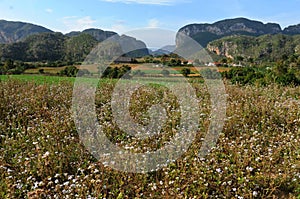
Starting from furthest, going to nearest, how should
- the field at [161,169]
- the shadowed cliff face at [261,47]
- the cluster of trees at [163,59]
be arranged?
1. the shadowed cliff face at [261,47]
2. the cluster of trees at [163,59]
3. the field at [161,169]

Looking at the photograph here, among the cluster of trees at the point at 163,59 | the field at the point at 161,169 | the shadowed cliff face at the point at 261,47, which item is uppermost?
the shadowed cliff face at the point at 261,47

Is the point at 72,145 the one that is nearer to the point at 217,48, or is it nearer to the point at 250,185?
the point at 250,185

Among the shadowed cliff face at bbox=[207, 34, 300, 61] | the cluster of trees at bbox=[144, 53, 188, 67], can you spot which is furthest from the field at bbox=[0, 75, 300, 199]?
the shadowed cliff face at bbox=[207, 34, 300, 61]

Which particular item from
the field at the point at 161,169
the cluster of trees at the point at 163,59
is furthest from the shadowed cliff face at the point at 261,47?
the field at the point at 161,169

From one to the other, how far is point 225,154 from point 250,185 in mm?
1144

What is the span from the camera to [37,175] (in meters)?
4.52

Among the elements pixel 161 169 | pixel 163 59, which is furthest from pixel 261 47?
pixel 161 169

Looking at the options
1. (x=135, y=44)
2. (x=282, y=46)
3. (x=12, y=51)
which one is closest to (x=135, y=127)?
(x=135, y=44)

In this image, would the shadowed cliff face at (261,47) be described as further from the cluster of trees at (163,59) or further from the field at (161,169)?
the field at (161,169)

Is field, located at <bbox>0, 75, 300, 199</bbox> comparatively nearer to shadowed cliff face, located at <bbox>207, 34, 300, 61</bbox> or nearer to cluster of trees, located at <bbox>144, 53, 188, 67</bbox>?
cluster of trees, located at <bbox>144, 53, 188, 67</bbox>

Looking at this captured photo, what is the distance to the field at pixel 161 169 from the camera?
13.2 feet

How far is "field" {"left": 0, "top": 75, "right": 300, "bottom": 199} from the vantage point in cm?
402

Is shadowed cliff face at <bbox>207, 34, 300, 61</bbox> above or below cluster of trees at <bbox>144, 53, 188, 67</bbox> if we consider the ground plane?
above

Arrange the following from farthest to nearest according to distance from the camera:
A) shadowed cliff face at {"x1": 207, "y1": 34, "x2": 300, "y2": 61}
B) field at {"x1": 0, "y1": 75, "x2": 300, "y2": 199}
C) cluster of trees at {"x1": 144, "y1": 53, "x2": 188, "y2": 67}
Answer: shadowed cliff face at {"x1": 207, "y1": 34, "x2": 300, "y2": 61} → cluster of trees at {"x1": 144, "y1": 53, "x2": 188, "y2": 67} → field at {"x1": 0, "y1": 75, "x2": 300, "y2": 199}
